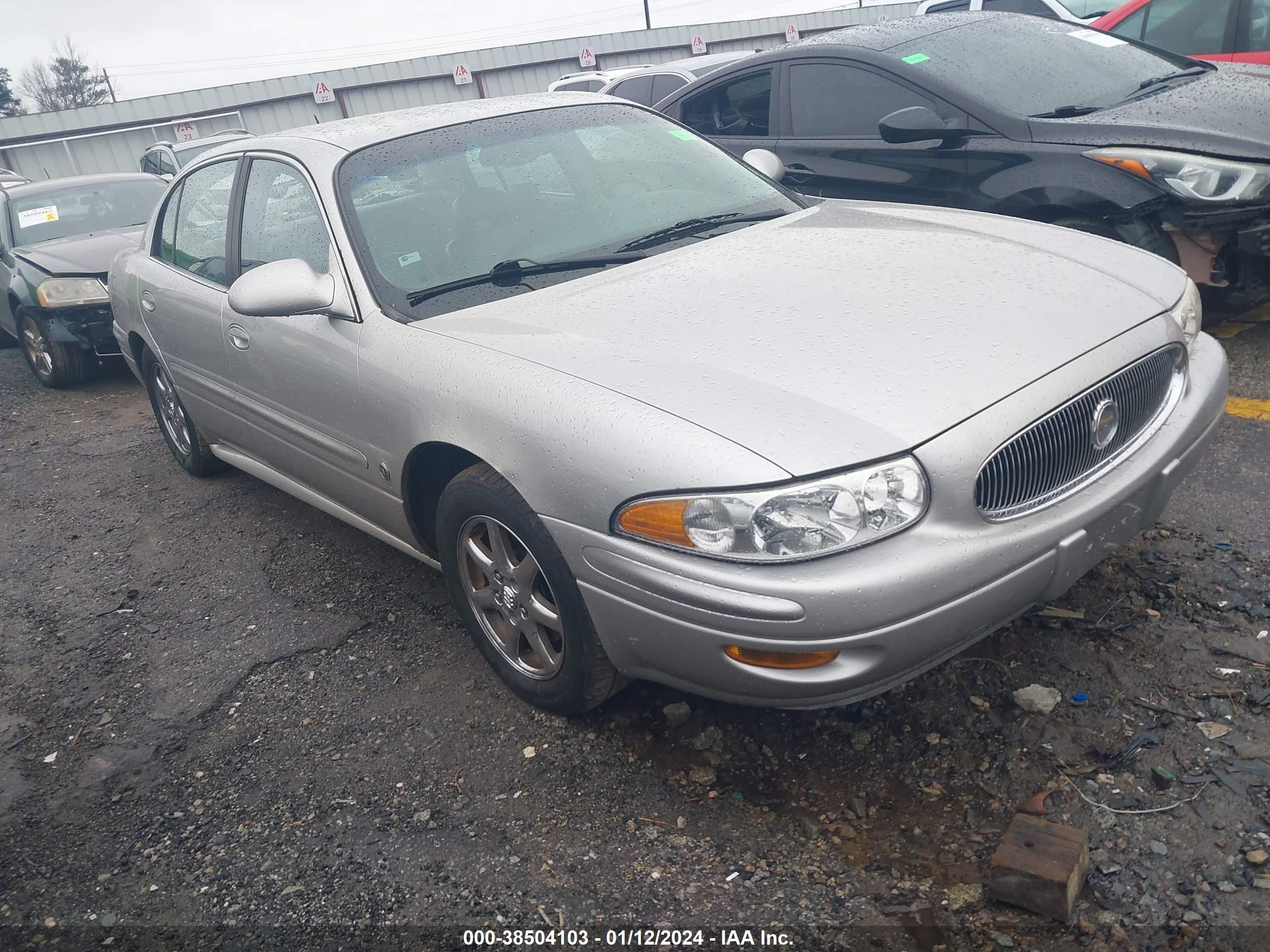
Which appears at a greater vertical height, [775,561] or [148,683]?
[775,561]

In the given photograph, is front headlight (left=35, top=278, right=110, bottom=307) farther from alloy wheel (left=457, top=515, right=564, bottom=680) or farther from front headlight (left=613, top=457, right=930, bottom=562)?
front headlight (left=613, top=457, right=930, bottom=562)

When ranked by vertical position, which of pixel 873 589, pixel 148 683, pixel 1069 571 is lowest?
pixel 148 683

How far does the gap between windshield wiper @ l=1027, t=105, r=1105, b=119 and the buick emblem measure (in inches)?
102

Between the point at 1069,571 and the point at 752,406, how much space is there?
84cm

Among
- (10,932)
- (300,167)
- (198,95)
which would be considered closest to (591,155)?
(300,167)

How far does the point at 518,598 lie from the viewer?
265 centimetres

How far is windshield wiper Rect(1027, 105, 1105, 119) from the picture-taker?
176 inches

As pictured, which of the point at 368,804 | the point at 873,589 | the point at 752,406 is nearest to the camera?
the point at 873,589

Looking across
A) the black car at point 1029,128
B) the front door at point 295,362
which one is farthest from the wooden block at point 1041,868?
the black car at point 1029,128

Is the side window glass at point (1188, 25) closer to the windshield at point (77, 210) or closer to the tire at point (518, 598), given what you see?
the tire at point (518, 598)

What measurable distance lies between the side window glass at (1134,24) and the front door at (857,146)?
2.88 m

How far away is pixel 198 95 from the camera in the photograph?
1040 inches

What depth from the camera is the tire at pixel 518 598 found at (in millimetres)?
2424

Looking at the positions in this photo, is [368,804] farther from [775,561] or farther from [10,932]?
[775,561]
